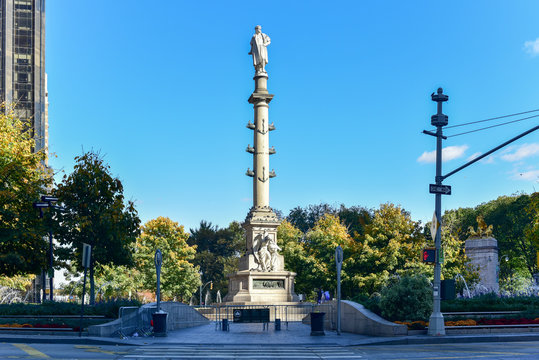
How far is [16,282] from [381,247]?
33.4 m

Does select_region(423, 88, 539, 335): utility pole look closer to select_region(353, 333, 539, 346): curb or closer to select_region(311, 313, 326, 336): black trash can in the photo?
select_region(353, 333, 539, 346): curb

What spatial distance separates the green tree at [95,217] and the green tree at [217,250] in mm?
50136

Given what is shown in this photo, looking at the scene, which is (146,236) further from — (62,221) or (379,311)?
(379,311)

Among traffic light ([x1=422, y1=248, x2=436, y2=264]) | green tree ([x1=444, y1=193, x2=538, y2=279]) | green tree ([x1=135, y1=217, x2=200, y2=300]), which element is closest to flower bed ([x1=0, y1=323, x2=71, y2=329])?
traffic light ([x1=422, y1=248, x2=436, y2=264])

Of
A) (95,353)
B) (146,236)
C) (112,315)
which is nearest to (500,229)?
(146,236)

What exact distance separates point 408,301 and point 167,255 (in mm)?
46586

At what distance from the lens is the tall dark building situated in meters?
80.8

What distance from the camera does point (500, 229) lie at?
76938 mm

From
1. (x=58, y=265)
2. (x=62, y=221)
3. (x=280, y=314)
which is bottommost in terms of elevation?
(x=280, y=314)

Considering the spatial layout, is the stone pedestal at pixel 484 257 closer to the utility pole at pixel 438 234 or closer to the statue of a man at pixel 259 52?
the statue of a man at pixel 259 52

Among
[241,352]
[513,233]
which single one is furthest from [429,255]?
[513,233]

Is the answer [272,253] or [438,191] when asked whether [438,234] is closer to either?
[438,191]

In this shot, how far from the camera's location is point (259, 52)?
156 ft

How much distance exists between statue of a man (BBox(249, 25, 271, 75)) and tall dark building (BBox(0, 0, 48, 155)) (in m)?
42.9
